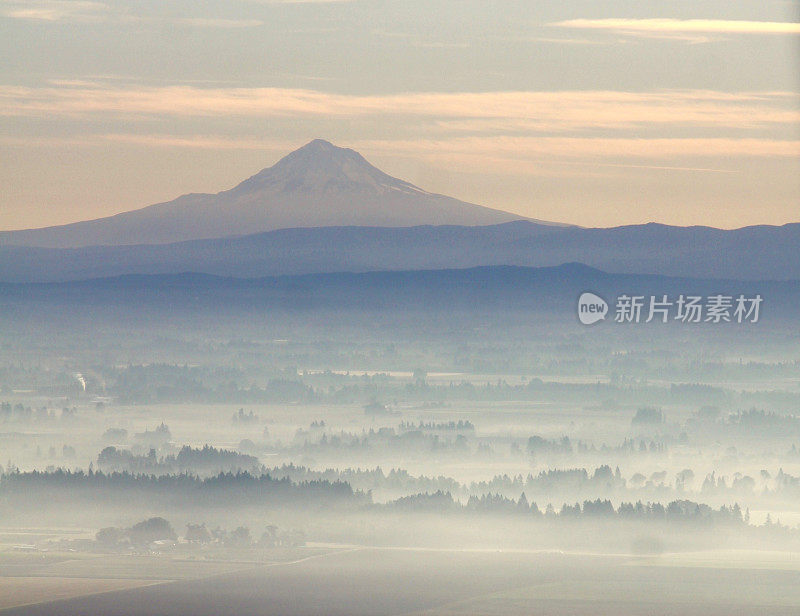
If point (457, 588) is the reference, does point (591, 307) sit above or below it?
above

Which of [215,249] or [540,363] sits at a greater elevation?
[215,249]

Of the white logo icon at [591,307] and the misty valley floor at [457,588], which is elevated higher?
the white logo icon at [591,307]

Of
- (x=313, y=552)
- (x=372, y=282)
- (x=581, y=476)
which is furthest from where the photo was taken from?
(x=372, y=282)

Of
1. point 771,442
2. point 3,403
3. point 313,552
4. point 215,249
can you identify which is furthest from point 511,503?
point 3,403

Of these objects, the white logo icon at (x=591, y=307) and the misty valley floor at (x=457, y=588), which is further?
the white logo icon at (x=591, y=307)

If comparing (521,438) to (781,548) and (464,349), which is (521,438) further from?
(781,548)
